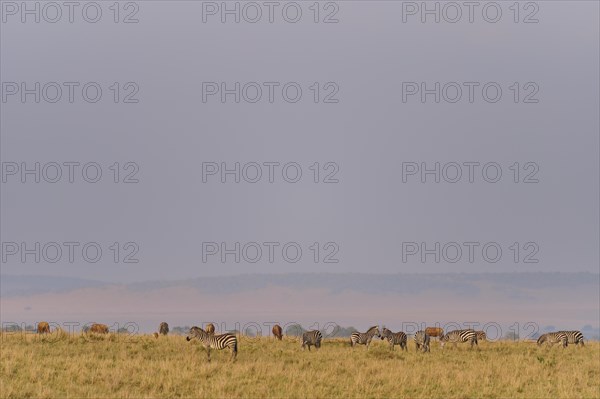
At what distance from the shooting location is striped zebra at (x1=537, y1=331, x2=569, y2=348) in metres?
37.2

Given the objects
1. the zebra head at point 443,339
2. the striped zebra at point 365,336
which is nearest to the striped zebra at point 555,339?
the zebra head at point 443,339

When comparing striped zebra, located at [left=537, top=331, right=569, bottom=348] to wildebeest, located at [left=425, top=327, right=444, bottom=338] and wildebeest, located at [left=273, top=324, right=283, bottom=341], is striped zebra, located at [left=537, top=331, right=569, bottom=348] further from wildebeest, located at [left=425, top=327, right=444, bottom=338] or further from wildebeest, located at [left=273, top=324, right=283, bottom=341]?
wildebeest, located at [left=273, top=324, right=283, bottom=341]

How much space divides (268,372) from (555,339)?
20.0 metres

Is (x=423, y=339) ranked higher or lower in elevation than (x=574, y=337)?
higher

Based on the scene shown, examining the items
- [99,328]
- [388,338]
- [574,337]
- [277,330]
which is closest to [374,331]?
[388,338]

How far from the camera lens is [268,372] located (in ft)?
79.2

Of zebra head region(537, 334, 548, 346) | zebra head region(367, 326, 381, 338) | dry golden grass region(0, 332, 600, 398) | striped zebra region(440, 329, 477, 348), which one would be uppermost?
zebra head region(367, 326, 381, 338)

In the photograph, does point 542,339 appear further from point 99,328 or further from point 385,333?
point 99,328

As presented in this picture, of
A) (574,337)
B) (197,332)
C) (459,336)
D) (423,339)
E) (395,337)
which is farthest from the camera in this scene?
(574,337)

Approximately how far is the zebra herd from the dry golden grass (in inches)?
25.1

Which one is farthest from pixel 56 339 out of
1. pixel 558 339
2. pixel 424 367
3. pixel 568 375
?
pixel 558 339

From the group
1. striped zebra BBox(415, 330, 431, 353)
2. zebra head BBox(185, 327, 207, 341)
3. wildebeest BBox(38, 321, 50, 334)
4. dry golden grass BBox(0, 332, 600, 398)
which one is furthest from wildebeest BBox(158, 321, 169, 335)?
striped zebra BBox(415, 330, 431, 353)

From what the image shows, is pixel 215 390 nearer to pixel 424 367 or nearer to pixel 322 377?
pixel 322 377

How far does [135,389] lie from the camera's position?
21641 mm
